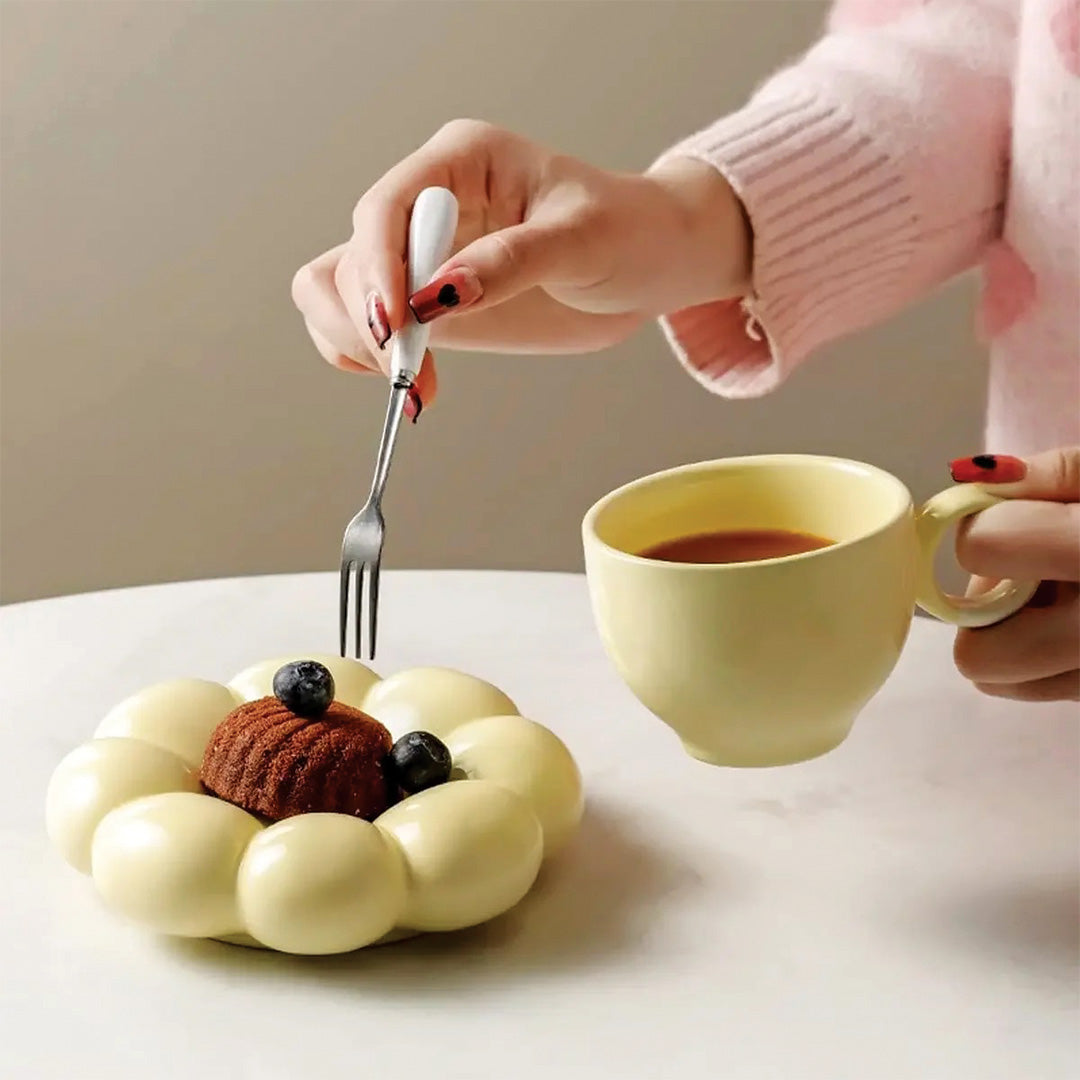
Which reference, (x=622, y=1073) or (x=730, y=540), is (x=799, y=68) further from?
(x=622, y=1073)

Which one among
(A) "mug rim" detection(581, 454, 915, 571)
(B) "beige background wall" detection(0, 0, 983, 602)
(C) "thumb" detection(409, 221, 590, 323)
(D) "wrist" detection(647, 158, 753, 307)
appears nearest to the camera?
(A) "mug rim" detection(581, 454, 915, 571)

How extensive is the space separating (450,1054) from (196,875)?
102mm

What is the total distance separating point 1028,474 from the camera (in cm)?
51

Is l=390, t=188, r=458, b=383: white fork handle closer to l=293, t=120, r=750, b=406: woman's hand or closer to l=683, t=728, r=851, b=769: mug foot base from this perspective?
l=293, t=120, r=750, b=406: woman's hand

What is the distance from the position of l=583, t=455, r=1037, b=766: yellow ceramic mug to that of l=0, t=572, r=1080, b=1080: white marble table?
7cm

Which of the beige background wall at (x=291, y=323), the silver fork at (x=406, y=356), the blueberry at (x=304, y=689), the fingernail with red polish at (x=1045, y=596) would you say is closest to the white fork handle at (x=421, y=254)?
the silver fork at (x=406, y=356)

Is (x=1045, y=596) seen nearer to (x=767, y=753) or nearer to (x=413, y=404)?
(x=767, y=753)

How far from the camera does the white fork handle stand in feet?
1.85

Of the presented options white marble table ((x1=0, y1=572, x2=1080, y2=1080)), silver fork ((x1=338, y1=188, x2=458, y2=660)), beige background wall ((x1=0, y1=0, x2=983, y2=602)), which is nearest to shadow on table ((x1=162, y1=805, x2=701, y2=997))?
white marble table ((x1=0, y1=572, x2=1080, y2=1080))

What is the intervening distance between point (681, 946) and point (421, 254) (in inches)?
9.9

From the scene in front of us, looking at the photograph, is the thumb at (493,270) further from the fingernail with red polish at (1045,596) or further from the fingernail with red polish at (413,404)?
the fingernail with red polish at (1045,596)

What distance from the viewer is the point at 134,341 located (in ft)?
4.67

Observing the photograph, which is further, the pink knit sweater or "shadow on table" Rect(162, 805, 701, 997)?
the pink knit sweater

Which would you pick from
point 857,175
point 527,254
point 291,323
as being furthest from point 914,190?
point 291,323
